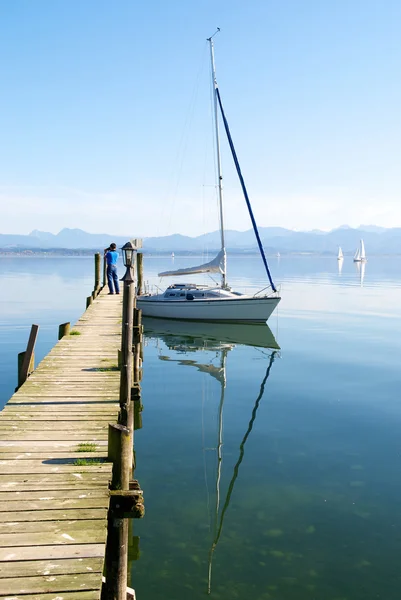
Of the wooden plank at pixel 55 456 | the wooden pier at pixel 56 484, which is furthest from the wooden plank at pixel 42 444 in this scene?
the wooden plank at pixel 55 456

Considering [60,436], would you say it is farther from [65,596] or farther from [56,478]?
[65,596]

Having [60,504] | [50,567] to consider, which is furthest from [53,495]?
[50,567]

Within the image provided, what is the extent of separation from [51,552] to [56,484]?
135 centimetres

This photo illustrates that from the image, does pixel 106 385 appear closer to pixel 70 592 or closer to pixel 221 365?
pixel 70 592

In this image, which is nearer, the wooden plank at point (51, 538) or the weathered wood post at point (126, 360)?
the wooden plank at point (51, 538)

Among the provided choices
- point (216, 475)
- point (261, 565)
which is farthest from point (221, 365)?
point (261, 565)

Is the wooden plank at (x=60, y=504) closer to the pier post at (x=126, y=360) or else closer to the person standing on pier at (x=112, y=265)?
the pier post at (x=126, y=360)

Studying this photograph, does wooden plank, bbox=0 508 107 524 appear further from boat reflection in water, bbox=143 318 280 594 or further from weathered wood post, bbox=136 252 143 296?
weathered wood post, bbox=136 252 143 296

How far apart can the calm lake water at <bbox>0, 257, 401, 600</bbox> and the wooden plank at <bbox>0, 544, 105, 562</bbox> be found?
10.1ft

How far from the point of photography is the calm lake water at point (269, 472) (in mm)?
7891

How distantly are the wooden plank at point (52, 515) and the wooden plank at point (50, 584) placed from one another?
0.90 metres

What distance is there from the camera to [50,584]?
4.40 meters

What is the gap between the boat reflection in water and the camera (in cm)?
1260

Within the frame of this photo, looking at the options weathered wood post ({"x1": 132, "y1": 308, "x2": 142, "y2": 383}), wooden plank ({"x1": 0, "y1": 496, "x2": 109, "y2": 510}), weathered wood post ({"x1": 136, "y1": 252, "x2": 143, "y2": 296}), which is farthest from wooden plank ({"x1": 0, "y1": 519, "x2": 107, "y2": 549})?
weathered wood post ({"x1": 136, "y1": 252, "x2": 143, "y2": 296})
